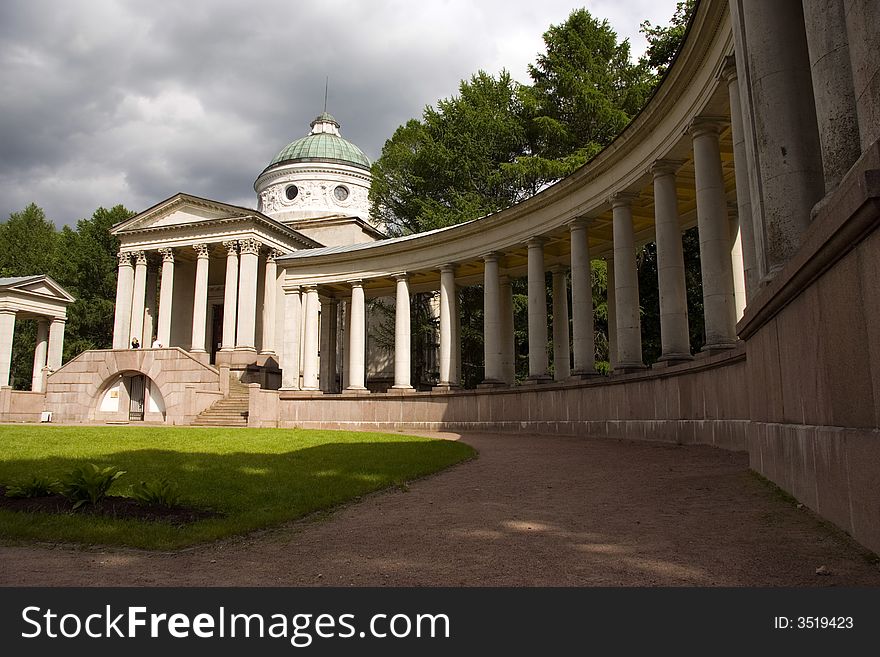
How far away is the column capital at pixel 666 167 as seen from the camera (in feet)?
88.6

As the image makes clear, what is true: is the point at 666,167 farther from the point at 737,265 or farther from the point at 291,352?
the point at 291,352

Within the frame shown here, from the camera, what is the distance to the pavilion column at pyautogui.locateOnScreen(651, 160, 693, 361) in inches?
1009

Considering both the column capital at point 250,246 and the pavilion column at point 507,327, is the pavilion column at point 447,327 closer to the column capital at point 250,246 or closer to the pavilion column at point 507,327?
the pavilion column at point 507,327

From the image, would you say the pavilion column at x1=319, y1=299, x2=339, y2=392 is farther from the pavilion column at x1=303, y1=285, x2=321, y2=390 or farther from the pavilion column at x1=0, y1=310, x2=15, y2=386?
the pavilion column at x1=0, y1=310, x2=15, y2=386

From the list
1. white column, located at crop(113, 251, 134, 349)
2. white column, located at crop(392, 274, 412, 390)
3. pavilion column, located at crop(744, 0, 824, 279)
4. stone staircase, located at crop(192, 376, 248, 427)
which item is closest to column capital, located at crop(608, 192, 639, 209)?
pavilion column, located at crop(744, 0, 824, 279)

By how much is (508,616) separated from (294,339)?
146ft

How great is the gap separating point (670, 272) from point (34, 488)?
867 inches

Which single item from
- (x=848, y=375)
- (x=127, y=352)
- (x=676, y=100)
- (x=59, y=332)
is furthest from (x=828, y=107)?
(x=59, y=332)

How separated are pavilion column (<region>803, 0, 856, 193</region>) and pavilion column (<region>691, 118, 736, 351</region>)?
13556 mm

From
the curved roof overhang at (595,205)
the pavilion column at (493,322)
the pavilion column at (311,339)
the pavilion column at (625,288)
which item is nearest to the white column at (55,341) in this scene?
the curved roof overhang at (595,205)

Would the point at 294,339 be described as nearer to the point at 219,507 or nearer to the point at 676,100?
the point at 676,100

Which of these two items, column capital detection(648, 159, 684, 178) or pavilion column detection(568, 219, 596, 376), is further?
pavilion column detection(568, 219, 596, 376)

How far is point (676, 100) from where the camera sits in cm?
2497

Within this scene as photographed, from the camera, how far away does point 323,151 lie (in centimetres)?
9150
